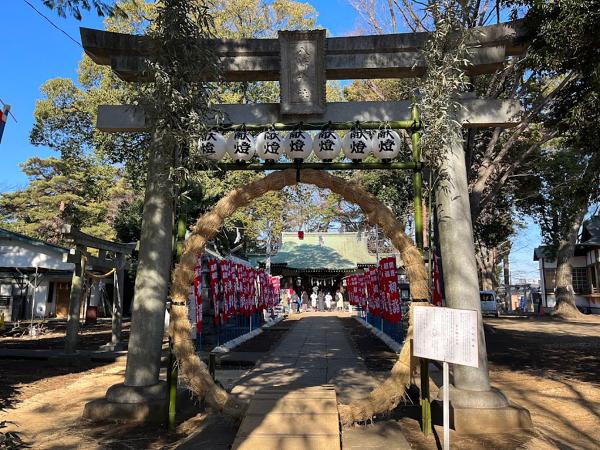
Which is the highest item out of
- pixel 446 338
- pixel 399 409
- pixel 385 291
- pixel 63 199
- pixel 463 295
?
pixel 63 199

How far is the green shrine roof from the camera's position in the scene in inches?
1348

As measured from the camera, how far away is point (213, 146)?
19.8 feet

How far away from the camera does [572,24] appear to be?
274 inches

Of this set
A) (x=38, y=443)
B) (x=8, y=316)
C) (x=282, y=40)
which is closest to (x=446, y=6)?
(x=282, y=40)

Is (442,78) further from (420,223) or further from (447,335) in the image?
(447,335)

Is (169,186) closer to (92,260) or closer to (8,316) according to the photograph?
(92,260)

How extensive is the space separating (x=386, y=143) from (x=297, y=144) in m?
1.19

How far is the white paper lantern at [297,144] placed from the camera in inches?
242

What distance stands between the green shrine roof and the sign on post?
95.1ft

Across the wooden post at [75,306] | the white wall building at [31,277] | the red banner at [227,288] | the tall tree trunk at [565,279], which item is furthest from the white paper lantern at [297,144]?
the tall tree trunk at [565,279]

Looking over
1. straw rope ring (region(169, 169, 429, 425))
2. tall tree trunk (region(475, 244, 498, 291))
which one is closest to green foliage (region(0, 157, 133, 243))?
straw rope ring (region(169, 169, 429, 425))

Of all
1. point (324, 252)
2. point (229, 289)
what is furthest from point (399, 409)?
point (324, 252)

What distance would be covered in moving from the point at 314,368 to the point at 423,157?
19.3 feet

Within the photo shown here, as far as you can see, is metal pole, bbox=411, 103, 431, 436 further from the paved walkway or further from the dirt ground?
the paved walkway
